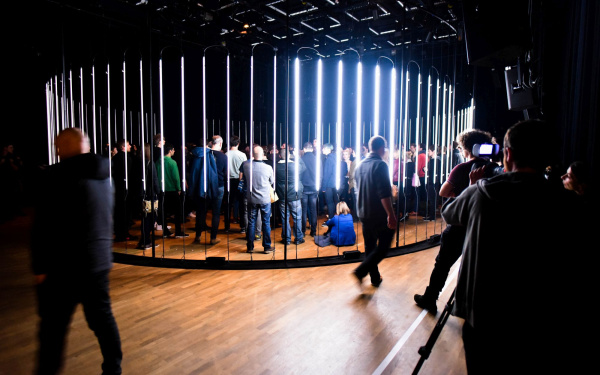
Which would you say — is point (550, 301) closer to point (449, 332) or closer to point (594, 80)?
point (594, 80)

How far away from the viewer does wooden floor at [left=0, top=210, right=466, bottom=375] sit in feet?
7.73

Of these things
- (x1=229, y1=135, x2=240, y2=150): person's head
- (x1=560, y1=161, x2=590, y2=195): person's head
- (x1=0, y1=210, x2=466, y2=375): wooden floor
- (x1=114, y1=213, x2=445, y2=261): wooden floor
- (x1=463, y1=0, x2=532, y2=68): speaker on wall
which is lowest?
(x1=0, y1=210, x2=466, y2=375): wooden floor

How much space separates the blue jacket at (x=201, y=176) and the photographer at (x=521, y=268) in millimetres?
4476

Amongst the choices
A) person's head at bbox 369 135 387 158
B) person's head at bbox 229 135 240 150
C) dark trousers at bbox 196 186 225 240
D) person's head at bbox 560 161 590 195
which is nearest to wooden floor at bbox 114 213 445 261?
dark trousers at bbox 196 186 225 240

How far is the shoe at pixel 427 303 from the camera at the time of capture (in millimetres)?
3178

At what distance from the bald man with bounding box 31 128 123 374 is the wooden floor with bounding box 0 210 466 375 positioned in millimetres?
82

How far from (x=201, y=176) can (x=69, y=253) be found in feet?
11.6

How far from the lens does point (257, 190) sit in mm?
4863

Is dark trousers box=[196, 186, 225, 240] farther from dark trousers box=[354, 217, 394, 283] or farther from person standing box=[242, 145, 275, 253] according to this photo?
dark trousers box=[354, 217, 394, 283]

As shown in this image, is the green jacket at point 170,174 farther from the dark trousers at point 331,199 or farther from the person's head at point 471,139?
the person's head at point 471,139

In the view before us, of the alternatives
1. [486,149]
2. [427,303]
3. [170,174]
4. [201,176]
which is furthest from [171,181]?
[486,149]

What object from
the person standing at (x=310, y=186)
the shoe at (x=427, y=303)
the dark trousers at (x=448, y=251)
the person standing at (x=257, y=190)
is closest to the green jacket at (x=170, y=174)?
the person standing at (x=257, y=190)

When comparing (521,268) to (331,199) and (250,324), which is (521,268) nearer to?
(250,324)

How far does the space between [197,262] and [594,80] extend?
4106 mm
